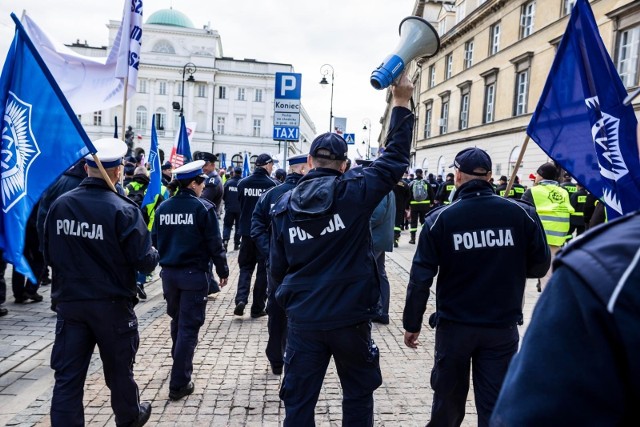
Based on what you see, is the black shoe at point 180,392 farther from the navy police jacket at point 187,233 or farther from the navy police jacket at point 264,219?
the navy police jacket at point 264,219

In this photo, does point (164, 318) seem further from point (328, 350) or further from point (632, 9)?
point (632, 9)

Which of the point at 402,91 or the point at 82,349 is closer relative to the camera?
the point at 402,91

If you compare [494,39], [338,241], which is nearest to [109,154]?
[338,241]

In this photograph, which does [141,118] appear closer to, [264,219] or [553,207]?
[553,207]

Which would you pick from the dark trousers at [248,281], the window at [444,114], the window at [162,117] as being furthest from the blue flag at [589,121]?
the window at [162,117]

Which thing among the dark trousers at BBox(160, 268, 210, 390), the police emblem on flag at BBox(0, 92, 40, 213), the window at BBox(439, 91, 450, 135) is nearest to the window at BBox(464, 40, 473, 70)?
the window at BBox(439, 91, 450, 135)

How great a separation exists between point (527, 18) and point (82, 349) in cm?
2950

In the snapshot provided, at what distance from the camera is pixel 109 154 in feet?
12.8

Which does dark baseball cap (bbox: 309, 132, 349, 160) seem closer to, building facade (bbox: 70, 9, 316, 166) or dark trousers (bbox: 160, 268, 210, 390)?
dark trousers (bbox: 160, 268, 210, 390)

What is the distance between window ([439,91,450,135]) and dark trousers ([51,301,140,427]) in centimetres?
3700

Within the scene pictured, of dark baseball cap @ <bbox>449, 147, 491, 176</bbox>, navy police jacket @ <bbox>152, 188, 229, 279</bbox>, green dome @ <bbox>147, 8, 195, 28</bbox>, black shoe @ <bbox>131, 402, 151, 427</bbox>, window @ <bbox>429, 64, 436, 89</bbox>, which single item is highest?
green dome @ <bbox>147, 8, 195, 28</bbox>

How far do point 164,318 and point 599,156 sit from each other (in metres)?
5.84

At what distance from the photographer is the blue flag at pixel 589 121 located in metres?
3.58

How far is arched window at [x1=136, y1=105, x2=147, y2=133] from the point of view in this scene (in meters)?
76.6
